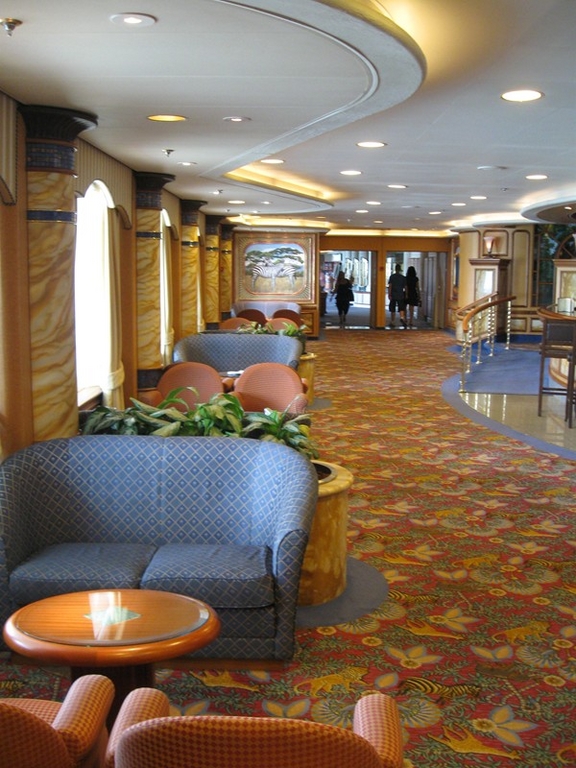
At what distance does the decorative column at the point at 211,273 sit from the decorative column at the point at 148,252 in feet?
20.2

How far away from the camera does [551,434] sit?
29.0ft

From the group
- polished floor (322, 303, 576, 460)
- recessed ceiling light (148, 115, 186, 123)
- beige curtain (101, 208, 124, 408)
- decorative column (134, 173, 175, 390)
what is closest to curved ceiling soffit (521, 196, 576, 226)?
polished floor (322, 303, 576, 460)

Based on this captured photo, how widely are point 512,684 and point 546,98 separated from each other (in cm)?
365

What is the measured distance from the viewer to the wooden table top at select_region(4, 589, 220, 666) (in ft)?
8.56

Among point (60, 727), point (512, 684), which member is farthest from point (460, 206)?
point (60, 727)

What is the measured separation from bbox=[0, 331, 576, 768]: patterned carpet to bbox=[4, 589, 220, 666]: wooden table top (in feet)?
2.03

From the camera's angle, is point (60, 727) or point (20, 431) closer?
point (60, 727)

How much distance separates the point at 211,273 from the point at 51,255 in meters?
9.96

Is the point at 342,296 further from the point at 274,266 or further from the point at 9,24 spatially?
the point at 9,24

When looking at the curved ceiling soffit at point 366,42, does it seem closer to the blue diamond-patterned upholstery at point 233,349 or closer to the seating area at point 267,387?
the seating area at point 267,387

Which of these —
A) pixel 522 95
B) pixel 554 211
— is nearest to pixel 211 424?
pixel 522 95

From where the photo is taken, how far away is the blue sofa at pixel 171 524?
3.60 meters

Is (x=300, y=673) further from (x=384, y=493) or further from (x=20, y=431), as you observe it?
(x=384, y=493)

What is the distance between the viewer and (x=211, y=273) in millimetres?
14750
